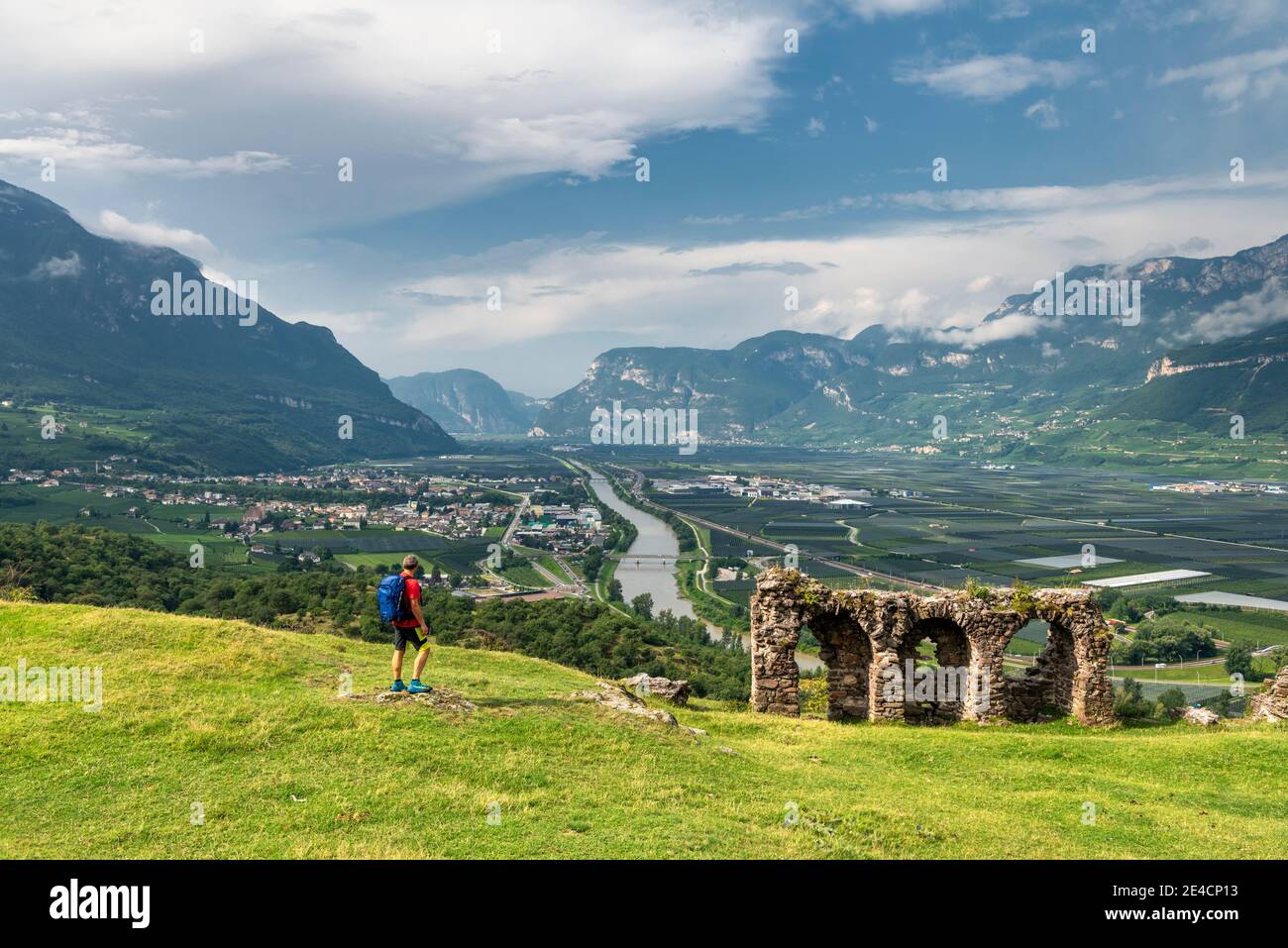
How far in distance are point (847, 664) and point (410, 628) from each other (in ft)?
56.8

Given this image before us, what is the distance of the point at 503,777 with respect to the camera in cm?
1402

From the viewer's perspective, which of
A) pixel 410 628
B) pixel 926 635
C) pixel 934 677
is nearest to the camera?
pixel 410 628

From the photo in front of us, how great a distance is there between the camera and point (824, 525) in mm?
171750

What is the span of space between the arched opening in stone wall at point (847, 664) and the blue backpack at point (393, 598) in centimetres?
1615

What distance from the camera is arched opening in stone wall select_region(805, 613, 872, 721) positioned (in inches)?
1091

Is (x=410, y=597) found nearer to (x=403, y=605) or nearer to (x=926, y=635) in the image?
(x=403, y=605)

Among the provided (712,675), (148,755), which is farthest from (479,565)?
(148,755)

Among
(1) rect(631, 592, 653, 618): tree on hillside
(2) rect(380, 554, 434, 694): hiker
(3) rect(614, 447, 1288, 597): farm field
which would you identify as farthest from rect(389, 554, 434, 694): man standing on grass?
(3) rect(614, 447, 1288, 597): farm field

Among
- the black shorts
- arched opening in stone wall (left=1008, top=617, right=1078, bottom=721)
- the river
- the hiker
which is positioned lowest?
the river

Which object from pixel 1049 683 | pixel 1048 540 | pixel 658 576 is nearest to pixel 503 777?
pixel 1049 683

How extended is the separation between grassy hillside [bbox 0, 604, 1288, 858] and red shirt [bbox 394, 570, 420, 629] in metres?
1.91

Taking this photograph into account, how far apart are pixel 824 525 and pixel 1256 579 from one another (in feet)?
258

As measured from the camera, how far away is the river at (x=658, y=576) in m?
86.2

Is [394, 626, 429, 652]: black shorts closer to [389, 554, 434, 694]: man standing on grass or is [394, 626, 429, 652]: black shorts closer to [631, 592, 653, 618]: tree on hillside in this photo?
[389, 554, 434, 694]: man standing on grass
